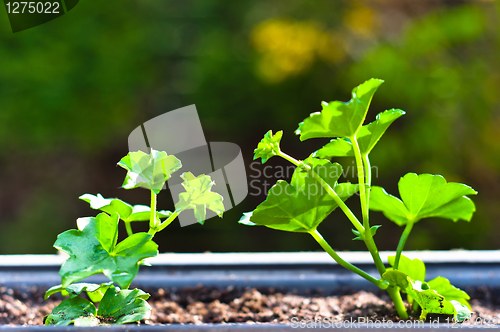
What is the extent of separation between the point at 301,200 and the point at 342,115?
0.09 m

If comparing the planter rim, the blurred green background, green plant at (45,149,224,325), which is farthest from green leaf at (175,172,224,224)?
the blurred green background

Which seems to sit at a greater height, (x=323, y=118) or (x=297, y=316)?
(x=323, y=118)

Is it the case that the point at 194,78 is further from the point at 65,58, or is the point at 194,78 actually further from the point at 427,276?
the point at 427,276

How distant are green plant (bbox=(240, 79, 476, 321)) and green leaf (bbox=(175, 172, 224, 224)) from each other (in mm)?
33

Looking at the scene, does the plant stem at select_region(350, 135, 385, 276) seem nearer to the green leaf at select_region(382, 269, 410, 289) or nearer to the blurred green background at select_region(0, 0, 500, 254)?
the green leaf at select_region(382, 269, 410, 289)

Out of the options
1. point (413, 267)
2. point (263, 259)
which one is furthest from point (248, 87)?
point (413, 267)

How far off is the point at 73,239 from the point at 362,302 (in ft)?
1.03

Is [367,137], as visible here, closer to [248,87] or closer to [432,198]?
[432,198]

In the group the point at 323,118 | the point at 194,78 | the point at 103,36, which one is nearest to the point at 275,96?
the point at 194,78

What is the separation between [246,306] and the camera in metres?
0.76

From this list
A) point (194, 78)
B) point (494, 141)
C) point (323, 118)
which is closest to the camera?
point (323, 118)

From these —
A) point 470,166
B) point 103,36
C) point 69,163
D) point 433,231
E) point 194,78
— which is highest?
point 103,36

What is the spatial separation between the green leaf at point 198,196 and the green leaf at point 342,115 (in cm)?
9

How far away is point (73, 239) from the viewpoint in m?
0.61
